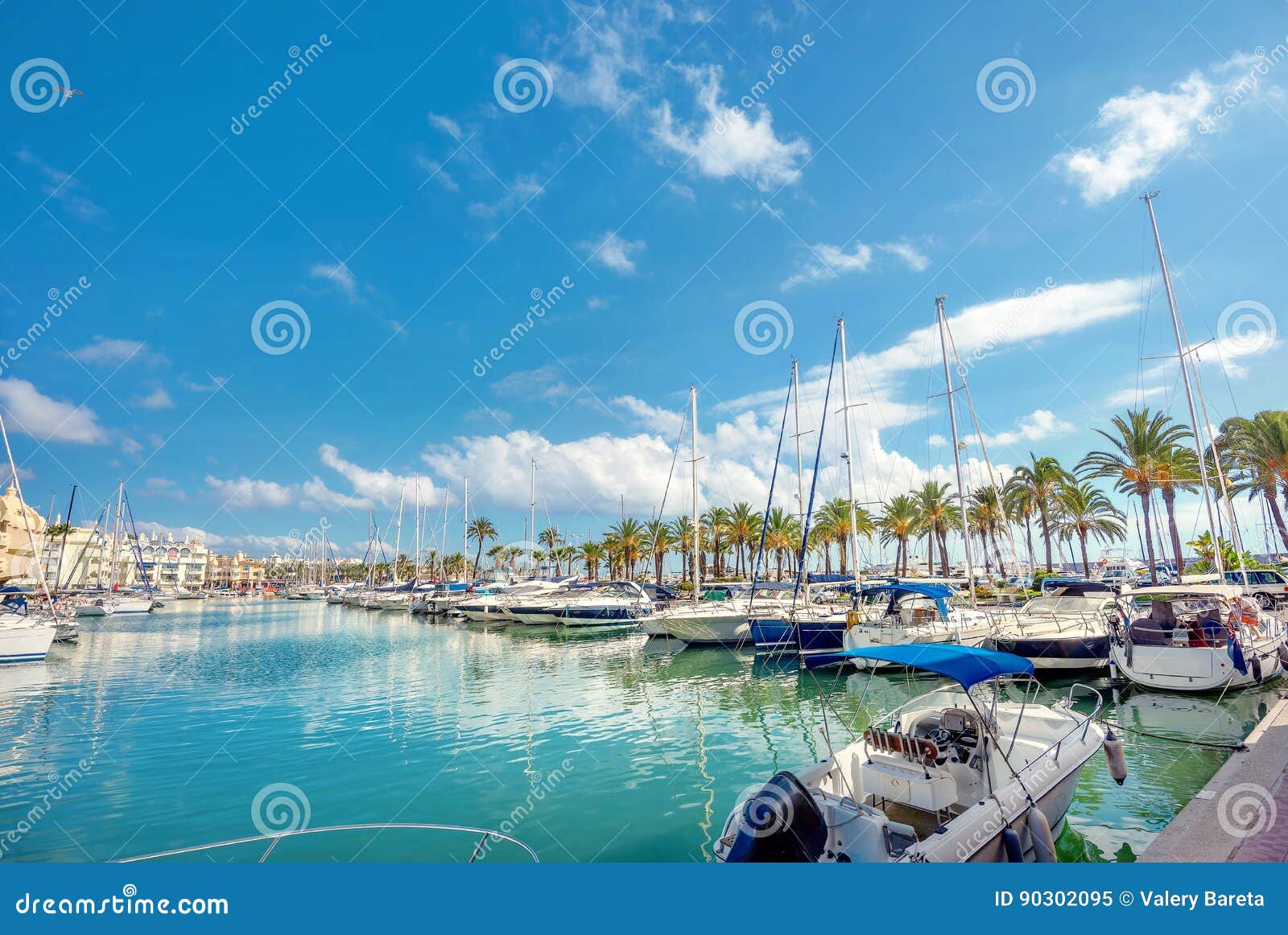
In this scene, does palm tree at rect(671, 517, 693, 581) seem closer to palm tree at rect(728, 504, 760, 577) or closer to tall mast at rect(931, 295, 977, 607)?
palm tree at rect(728, 504, 760, 577)

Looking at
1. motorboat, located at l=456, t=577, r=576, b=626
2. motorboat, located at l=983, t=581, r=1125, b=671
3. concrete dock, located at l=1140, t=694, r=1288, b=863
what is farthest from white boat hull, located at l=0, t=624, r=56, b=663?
motorboat, located at l=983, t=581, r=1125, b=671

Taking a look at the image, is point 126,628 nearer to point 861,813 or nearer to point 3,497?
point 3,497

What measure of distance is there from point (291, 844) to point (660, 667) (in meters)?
18.9

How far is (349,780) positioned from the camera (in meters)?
13.2

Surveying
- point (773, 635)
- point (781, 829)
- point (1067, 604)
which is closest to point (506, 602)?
point (773, 635)

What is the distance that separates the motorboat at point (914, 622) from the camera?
77.6 feet

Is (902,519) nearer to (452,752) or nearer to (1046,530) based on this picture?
(1046,530)

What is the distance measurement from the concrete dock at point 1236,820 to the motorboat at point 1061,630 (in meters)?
11.7

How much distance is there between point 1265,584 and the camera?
120 ft

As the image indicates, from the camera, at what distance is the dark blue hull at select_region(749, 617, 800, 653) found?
28.3 metres

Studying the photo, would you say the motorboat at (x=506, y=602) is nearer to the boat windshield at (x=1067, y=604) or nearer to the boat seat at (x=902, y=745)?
the boat windshield at (x=1067, y=604)

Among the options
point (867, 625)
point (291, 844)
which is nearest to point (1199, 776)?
point (867, 625)

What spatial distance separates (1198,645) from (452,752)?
2210cm

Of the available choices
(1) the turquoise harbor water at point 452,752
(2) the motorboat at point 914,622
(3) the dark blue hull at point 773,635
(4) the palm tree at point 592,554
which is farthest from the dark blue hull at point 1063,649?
(4) the palm tree at point 592,554
